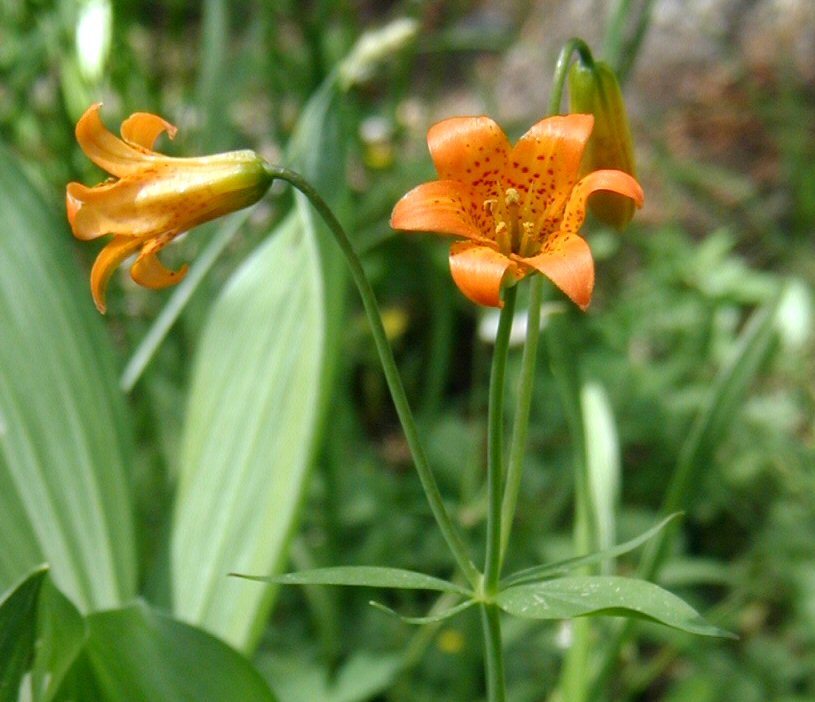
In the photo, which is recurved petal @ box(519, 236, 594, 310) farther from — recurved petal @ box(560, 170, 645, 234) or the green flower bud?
the green flower bud

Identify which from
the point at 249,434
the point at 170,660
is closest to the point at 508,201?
the point at 170,660

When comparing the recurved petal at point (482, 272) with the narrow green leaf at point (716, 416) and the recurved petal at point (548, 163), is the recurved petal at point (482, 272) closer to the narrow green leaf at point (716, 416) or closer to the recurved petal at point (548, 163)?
the recurved petal at point (548, 163)

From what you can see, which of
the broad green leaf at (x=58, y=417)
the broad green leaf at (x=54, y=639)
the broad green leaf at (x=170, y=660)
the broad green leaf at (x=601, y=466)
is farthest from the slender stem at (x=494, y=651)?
the broad green leaf at (x=58, y=417)

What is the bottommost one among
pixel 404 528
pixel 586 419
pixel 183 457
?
pixel 404 528

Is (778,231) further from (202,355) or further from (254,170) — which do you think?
(254,170)

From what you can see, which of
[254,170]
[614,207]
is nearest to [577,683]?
[614,207]

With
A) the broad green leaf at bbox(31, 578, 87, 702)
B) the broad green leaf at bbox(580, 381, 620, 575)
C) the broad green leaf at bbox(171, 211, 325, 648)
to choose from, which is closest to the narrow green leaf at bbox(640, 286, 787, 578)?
the broad green leaf at bbox(580, 381, 620, 575)

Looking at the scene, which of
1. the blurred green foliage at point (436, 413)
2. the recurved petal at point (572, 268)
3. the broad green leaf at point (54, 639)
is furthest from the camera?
the blurred green foliage at point (436, 413)
